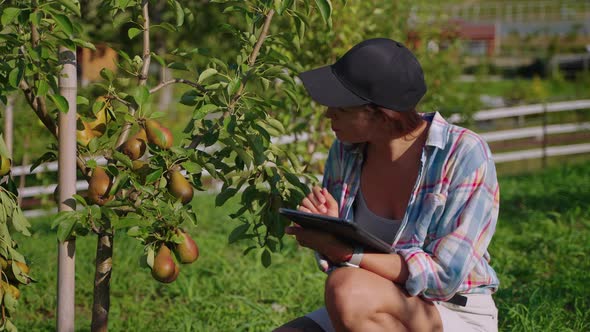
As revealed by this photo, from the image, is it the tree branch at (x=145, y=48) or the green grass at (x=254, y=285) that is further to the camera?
the green grass at (x=254, y=285)

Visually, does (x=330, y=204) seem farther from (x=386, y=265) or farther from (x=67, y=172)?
(x=67, y=172)

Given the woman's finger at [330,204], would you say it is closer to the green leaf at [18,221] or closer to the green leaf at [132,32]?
the green leaf at [132,32]

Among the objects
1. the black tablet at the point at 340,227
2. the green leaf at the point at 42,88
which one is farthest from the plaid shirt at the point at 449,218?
the green leaf at the point at 42,88

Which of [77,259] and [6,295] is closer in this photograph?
[6,295]

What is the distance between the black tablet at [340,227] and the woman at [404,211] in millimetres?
41

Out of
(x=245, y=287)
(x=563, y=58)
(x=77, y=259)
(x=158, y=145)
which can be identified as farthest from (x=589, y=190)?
(x=563, y=58)

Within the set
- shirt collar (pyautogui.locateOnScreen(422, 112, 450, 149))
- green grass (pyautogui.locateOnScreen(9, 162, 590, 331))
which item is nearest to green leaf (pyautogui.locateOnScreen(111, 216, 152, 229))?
shirt collar (pyautogui.locateOnScreen(422, 112, 450, 149))

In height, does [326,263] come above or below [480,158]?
below

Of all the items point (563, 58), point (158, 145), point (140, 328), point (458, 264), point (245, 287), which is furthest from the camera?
point (563, 58)

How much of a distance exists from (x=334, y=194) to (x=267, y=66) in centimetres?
49

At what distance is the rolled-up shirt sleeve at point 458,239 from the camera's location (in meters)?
2.55

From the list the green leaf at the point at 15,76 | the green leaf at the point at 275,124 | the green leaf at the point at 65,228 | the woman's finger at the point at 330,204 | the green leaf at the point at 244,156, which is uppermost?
the green leaf at the point at 15,76

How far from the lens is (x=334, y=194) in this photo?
3.01m

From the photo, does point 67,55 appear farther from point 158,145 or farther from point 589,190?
point 589,190
